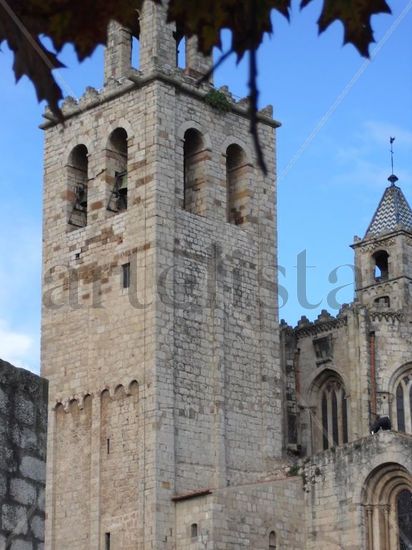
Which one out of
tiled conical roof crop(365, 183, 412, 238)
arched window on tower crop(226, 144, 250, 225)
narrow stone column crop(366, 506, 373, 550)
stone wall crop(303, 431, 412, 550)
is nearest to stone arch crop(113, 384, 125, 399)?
stone wall crop(303, 431, 412, 550)

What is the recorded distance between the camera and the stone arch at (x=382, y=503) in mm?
28359

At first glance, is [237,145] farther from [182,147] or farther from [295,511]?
[295,511]

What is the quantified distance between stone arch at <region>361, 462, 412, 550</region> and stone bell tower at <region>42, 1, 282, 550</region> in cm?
307

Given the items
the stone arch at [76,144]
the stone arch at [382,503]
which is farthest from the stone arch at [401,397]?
the stone arch at [76,144]

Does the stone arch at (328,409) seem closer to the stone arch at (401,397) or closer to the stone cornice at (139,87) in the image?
the stone arch at (401,397)

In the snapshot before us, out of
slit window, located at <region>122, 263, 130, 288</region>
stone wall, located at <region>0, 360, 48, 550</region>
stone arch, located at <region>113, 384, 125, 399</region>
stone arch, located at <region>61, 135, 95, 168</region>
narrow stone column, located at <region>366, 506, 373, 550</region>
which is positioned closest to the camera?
stone wall, located at <region>0, 360, 48, 550</region>

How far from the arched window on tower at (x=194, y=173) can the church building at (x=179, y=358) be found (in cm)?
4

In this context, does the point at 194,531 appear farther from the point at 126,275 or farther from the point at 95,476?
the point at 126,275

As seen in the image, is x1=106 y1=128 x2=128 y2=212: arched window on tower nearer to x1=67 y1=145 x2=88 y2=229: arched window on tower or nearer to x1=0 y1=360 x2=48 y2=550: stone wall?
x1=67 y1=145 x2=88 y2=229: arched window on tower

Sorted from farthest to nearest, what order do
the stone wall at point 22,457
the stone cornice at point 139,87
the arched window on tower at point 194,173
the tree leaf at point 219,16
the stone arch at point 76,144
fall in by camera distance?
the stone arch at point 76,144 < the arched window on tower at point 194,173 < the stone cornice at point 139,87 < the stone wall at point 22,457 < the tree leaf at point 219,16

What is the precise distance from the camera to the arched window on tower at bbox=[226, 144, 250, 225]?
3322 centimetres

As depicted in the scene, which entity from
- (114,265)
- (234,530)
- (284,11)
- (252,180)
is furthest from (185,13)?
(252,180)

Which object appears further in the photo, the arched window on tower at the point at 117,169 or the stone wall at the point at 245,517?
the arched window on tower at the point at 117,169

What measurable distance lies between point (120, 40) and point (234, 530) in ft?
40.2
